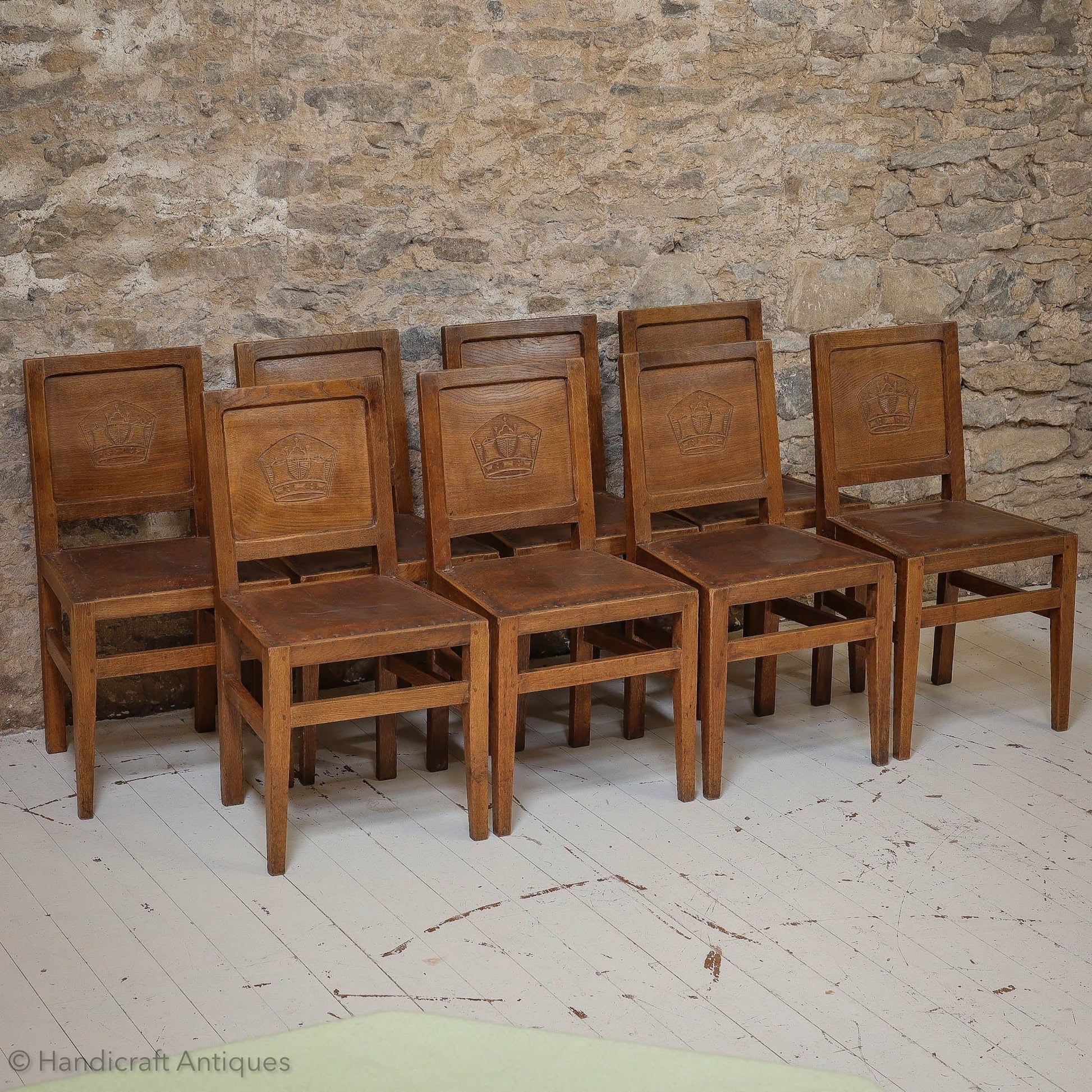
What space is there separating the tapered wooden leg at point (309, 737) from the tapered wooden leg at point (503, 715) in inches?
18.4

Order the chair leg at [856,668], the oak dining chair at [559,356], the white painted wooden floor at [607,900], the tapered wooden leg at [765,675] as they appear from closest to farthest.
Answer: the white painted wooden floor at [607,900] → the oak dining chair at [559,356] → the tapered wooden leg at [765,675] → the chair leg at [856,668]

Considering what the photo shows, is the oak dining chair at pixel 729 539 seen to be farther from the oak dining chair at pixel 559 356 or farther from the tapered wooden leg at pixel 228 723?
the tapered wooden leg at pixel 228 723

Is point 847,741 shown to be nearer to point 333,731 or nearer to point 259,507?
point 333,731

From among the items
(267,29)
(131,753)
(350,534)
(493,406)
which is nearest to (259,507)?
(350,534)

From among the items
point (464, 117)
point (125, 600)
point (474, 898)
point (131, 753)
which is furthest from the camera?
point (464, 117)

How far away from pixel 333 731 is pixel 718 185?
190 centimetres

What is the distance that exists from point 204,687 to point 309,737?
1.52 ft

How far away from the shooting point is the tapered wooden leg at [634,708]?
3.50 metres

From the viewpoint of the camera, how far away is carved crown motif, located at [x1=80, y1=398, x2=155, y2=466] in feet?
11.1

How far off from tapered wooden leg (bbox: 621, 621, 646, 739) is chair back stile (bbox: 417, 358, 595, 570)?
379mm

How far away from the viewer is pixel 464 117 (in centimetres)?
376

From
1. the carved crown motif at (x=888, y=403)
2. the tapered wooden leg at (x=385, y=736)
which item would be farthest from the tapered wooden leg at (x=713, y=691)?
the carved crown motif at (x=888, y=403)

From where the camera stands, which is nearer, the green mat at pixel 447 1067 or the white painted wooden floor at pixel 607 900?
the green mat at pixel 447 1067

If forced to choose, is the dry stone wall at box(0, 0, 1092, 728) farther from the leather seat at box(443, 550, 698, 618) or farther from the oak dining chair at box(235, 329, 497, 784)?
the leather seat at box(443, 550, 698, 618)
